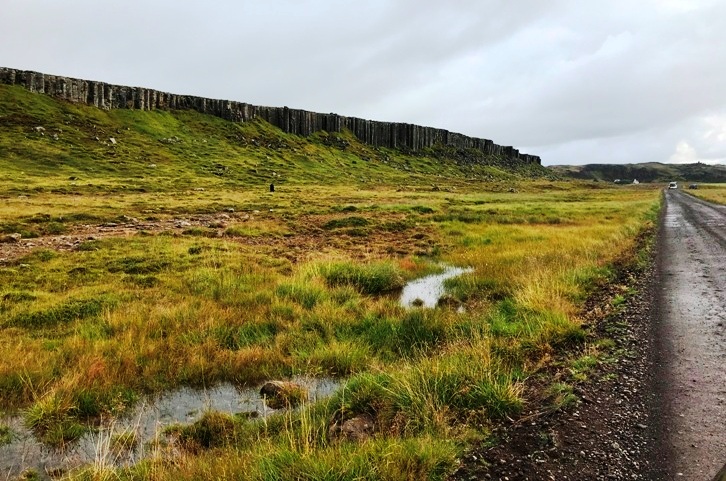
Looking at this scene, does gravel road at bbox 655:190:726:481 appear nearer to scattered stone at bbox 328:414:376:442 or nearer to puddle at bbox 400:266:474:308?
scattered stone at bbox 328:414:376:442

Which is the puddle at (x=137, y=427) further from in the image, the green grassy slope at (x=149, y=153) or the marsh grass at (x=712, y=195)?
the marsh grass at (x=712, y=195)

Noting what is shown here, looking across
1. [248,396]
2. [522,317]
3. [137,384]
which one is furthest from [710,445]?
A: [137,384]

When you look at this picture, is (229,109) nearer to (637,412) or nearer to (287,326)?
(287,326)

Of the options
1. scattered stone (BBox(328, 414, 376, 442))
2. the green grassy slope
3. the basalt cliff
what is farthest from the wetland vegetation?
the basalt cliff

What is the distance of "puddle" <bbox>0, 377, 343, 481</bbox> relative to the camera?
18.9 ft

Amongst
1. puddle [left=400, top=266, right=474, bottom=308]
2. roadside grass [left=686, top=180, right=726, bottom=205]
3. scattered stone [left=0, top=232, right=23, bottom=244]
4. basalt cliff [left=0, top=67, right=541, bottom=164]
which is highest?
basalt cliff [left=0, top=67, right=541, bottom=164]

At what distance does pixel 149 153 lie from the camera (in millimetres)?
78938

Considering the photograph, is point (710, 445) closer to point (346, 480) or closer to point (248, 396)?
point (346, 480)

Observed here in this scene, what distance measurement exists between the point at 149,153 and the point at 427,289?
254ft

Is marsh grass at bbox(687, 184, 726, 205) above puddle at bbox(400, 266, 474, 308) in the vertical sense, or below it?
above

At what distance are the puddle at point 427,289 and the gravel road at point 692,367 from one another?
19.7 ft

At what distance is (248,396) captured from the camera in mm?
7824

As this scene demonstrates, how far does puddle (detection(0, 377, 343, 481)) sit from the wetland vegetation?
20cm

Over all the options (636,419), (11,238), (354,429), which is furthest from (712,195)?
(11,238)
